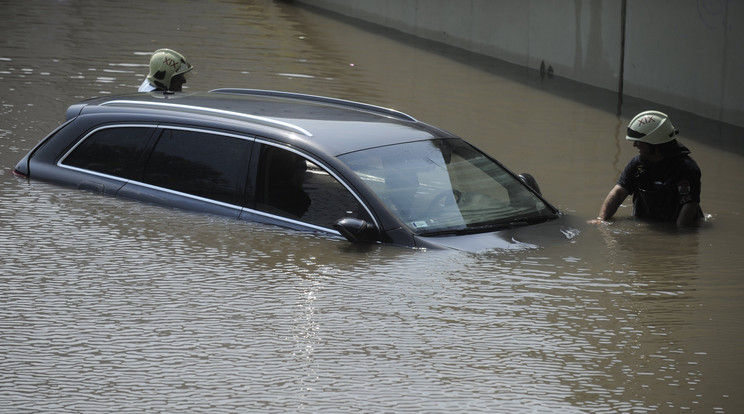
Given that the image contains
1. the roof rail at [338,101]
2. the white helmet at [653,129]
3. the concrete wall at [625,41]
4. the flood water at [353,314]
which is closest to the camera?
the flood water at [353,314]

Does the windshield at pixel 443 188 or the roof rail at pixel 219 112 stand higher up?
the roof rail at pixel 219 112

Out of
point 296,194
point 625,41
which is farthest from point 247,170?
point 625,41

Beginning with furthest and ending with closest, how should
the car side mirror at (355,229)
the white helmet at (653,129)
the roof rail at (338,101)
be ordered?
the roof rail at (338,101) → the white helmet at (653,129) → the car side mirror at (355,229)

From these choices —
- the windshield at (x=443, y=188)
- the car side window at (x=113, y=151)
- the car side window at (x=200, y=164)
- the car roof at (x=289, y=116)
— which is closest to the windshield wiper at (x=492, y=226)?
the windshield at (x=443, y=188)

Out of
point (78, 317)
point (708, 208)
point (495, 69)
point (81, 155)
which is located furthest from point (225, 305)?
point (495, 69)

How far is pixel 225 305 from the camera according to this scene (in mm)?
6172

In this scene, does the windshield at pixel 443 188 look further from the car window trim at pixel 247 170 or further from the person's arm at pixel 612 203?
the person's arm at pixel 612 203

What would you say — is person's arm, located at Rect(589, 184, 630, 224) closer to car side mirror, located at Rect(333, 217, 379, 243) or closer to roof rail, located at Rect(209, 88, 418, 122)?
roof rail, located at Rect(209, 88, 418, 122)

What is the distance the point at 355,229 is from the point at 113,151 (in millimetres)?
2136

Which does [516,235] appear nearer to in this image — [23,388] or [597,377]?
[597,377]

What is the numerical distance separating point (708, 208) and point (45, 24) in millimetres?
14667

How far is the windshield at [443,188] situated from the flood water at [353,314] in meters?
0.31

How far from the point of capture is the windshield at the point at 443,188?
7129 mm

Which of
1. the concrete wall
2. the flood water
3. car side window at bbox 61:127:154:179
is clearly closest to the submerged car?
car side window at bbox 61:127:154:179
